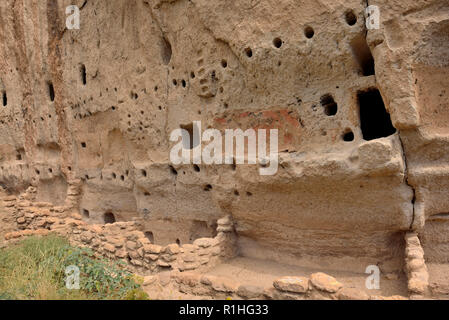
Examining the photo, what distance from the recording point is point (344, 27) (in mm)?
3848

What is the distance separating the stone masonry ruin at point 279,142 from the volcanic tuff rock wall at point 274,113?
0.06 ft

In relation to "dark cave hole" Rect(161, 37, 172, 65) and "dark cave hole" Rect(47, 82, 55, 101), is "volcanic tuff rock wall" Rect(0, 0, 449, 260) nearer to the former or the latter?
"dark cave hole" Rect(161, 37, 172, 65)

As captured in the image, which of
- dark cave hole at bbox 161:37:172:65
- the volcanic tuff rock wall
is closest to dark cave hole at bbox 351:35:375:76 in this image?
the volcanic tuff rock wall

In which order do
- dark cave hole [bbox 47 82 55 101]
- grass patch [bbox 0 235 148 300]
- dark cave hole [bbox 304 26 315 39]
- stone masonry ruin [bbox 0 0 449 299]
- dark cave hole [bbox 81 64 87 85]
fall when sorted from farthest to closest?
dark cave hole [bbox 47 82 55 101]
dark cave hole [bbox 81 64 87 85]
dark cave hole [bbox 304 26 315 39]
stone masonry ruin [bbox 0 0 449 299]
grass patch [bbox 0 235 148 300]

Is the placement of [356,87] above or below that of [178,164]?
above

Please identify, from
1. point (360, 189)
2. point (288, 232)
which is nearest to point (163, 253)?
point (288, 232)

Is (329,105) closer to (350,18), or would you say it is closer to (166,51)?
(350,18)

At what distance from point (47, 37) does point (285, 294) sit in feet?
27.4

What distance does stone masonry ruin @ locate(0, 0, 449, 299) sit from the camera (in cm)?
360

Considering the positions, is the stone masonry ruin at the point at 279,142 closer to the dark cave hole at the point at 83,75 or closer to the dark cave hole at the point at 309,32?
the dark cave hole at the point at 309,32

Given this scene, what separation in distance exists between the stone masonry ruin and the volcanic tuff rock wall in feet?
0.06

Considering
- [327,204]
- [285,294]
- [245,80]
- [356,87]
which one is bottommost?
[285,294]
